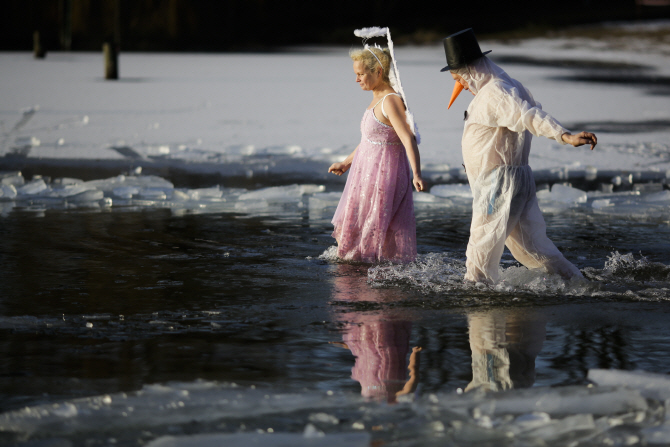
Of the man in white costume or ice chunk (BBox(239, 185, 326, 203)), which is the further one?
ice chunk (BBox(239, 185, 326, 203))

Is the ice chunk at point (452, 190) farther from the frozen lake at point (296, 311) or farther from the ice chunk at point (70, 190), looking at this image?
the ice chunk at point (70, 190)

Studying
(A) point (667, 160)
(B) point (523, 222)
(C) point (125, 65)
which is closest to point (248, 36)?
(C) point (125, 65)

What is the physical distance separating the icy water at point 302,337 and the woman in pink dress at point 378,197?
0.67 feet

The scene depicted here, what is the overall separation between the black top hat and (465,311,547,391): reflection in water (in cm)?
134

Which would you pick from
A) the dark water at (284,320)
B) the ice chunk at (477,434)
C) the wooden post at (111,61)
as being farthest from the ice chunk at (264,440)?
the wooden post at (111,61)

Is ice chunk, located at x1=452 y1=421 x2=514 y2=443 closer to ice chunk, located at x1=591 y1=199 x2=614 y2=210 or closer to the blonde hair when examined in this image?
the blonde hair

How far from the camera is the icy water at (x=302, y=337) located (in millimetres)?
3311

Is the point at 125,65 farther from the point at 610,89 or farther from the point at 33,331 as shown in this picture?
the point at 33,331

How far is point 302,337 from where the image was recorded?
14.5ft

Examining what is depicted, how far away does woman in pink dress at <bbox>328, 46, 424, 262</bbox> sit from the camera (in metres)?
6.20

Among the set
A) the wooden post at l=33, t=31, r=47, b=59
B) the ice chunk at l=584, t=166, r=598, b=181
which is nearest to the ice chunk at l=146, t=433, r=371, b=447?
the ice chunk at l=584, t=166, r=598, b=181

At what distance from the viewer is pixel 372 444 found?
3.12 metres

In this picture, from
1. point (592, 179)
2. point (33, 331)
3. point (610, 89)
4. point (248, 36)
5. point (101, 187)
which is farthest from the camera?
point (248, 36)

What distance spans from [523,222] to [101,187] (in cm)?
547
